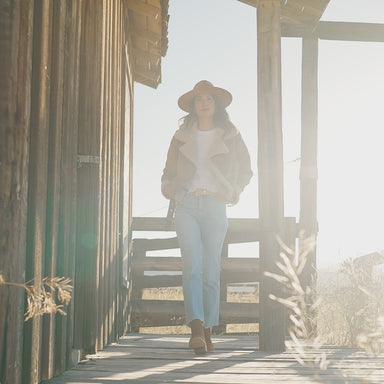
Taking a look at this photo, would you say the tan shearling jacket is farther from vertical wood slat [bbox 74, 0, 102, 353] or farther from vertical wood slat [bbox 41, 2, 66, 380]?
vertical wood slat [bbox 41, 2, 66, 380]

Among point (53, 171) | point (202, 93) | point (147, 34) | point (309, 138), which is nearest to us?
point (53, 171)

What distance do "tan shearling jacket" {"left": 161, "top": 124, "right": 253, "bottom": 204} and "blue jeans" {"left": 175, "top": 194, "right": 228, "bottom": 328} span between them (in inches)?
4.1

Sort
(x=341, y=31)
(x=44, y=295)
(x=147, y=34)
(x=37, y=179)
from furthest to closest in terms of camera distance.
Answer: (x=147, y=34)
(x=341, y=31)
(x=37, y=179)
(x=44, y=295)

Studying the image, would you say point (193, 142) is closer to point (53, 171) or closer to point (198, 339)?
point (198, 339)

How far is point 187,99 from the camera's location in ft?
17.1

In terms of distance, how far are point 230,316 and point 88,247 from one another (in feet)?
14.1

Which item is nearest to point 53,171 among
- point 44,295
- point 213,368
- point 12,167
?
point 12,167

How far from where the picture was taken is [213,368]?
3.75 metres

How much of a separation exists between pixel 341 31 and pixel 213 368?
5547mm

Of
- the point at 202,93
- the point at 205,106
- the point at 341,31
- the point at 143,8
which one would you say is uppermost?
the point at 143,8

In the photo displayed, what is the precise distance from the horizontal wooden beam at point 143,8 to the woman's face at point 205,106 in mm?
3003

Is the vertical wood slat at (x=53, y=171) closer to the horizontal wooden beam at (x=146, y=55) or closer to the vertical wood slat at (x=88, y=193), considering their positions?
the vertical wood slat at (x=88, y=193)

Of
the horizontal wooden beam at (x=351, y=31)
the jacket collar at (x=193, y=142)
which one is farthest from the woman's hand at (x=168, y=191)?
the horizontal wooden beam at (x=351, y=31)

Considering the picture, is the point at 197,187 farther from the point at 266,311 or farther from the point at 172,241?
the point at 172,241
